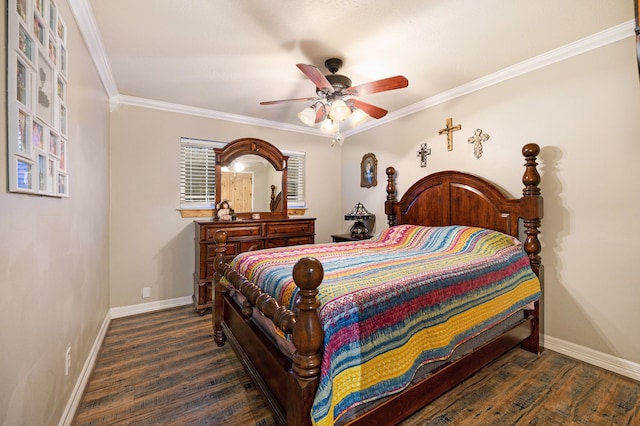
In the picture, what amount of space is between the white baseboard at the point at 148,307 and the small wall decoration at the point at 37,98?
219 cm

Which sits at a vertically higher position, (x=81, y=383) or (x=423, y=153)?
(x=423, y=153)

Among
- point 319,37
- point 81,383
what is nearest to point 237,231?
point 81,383

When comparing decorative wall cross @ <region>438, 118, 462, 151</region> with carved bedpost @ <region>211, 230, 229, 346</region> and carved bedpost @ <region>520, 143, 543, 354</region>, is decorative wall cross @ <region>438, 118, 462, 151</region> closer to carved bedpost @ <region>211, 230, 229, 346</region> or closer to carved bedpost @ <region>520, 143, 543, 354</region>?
carved bedpost @ <region>520, 143, 543, 354</region>

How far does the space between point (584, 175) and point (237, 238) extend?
342 cm

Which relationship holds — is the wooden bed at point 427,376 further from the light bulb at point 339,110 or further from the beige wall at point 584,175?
the light bulb at point 339,110

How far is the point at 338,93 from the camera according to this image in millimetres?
2389

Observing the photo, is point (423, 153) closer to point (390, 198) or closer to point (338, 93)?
point (390, 198)

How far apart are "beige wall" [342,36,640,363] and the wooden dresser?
7.85ft

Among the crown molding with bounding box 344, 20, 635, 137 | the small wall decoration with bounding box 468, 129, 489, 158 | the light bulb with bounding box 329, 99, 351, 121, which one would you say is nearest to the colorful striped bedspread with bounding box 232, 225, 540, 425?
the small wall decoration with bounding box 468, 129, 489, 158

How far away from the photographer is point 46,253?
137cm

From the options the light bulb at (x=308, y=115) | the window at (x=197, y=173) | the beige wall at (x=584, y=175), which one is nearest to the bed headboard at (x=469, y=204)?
the beige wall at (x=584, y=175)

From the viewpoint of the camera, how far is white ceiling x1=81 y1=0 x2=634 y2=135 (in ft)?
6.05

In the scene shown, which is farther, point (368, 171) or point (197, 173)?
point (368, 171)

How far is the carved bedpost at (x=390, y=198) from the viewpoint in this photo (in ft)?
12.3
